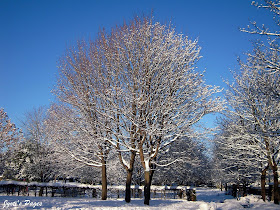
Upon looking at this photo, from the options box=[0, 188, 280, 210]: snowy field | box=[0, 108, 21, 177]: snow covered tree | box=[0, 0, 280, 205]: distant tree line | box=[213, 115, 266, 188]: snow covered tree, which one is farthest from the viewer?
box=[0, 108, 21, 177]: snow covered tree

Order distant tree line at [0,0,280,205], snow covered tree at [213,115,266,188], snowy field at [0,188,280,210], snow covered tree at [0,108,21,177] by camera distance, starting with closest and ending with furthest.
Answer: snowy field at [0,188,280,210] → distant tree line at [0,0,280,205] → snow covered tree at [213,115,266,188] → snow covered tree at [0,108,21,177]

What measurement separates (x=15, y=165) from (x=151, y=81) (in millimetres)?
31452

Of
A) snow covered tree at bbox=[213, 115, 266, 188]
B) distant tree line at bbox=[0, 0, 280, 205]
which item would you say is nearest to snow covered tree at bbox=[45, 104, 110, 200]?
distant tree line at bbox=[0, 0, 280, 205]

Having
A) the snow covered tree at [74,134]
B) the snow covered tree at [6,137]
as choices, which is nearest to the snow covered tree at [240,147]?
the snow covered tree at [74,134]

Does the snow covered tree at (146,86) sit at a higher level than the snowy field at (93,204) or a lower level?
higher

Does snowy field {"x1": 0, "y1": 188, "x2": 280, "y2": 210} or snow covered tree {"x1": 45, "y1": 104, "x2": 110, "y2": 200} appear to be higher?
snow covered tree {"x1": 45, "y1": 104, "x2": 110, "y2": 200}

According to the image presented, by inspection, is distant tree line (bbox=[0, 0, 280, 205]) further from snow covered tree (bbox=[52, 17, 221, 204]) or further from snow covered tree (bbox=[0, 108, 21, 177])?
snow covered tree (bbox=[0, 108, 21, 177])

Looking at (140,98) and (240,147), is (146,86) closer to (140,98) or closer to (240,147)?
(140,98)

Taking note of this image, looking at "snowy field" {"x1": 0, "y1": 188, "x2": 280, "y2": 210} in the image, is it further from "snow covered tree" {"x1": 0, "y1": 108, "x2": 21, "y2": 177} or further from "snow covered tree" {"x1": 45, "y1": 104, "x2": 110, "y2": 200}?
"snow covered tree" {"x1": 0, "y1": 108, "x2": 21, "y2": 177}

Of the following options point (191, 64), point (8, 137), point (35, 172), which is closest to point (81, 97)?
point (191, 64)

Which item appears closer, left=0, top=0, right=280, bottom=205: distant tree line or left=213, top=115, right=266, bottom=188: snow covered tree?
left=0, top=0, right=280, bottom=205: distant tree line

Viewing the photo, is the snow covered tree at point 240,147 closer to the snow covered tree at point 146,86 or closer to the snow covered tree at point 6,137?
the snow covered tree at point 146,86

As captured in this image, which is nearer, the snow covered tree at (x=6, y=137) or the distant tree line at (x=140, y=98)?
the distant tree line at (x=140, y=98)

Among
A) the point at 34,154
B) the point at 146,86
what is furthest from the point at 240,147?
the point at 34,154
